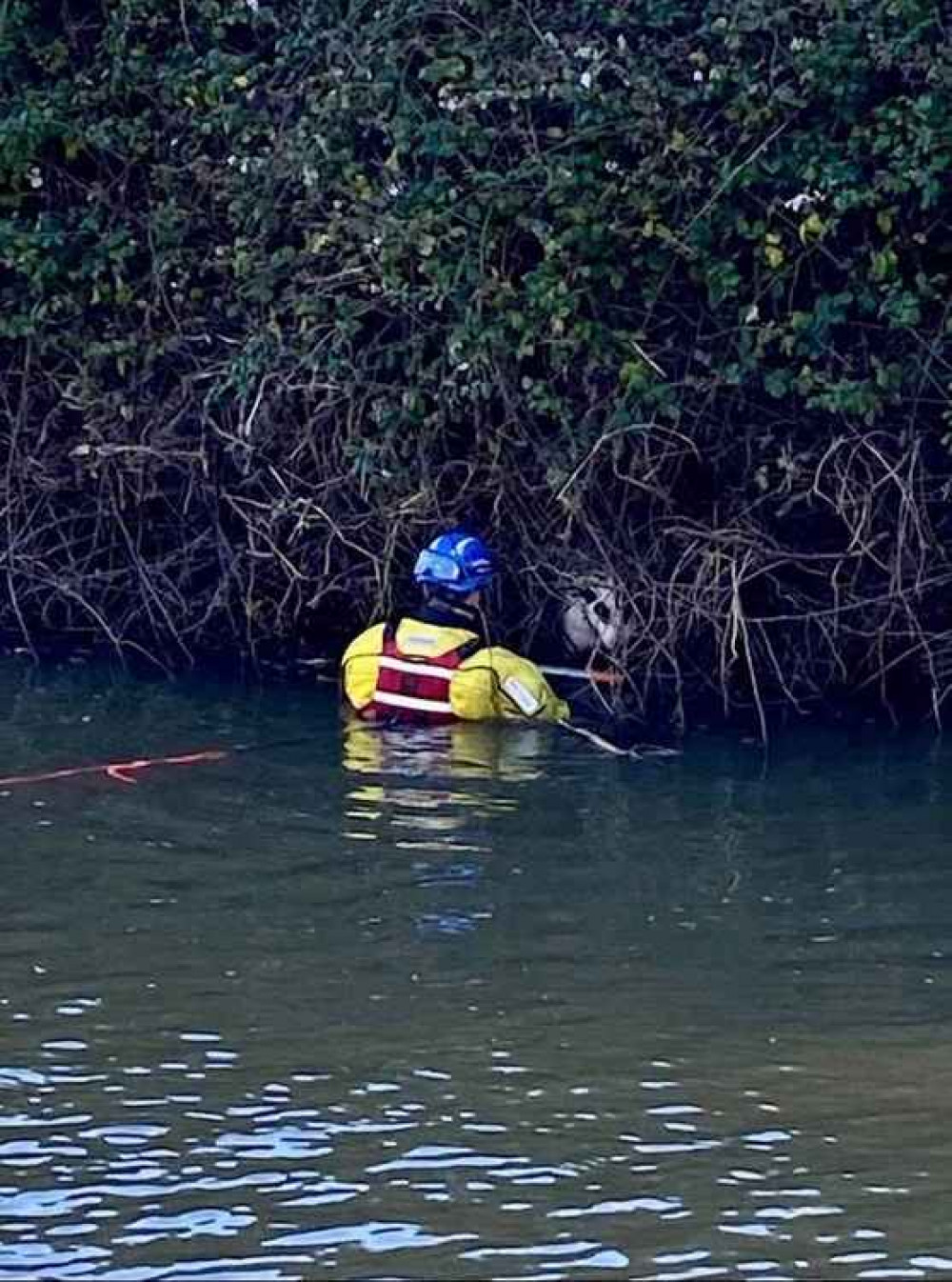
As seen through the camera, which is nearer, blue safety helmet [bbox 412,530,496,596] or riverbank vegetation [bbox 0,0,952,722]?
riverbank vegetation [bbox 0,0,952,722]

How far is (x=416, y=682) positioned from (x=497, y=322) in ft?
5.32

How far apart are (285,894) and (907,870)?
225cm

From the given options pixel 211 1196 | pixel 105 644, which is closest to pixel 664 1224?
pixel 211 1196

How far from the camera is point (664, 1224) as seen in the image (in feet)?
23.7

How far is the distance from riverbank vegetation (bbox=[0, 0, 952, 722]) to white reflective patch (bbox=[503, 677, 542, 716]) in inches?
28.9

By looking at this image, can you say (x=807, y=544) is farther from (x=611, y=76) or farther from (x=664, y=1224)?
(x=664, y=1224)

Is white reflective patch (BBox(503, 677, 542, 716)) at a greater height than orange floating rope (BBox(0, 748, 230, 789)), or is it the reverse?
white reflective patch (BBox(503, 677, 542, 716))

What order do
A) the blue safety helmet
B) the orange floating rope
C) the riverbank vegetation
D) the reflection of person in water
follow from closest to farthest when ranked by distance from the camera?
the reflection of person in water < the orange floating rope < the riverbank vegetation < the blue safety helmet

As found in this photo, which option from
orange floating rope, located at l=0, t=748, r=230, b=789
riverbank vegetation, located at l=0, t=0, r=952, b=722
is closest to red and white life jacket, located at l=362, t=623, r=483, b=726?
orange floating rope, located at l=0, t=748, r=230, b=789

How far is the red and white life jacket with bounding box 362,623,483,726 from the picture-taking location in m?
13.2

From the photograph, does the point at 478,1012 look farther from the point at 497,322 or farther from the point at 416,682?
the point at 497,322

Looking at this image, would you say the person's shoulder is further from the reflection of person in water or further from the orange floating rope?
the orange floating rope

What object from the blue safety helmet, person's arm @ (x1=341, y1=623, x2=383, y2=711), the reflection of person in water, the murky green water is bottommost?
the murky green water

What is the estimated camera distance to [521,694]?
521 inches
